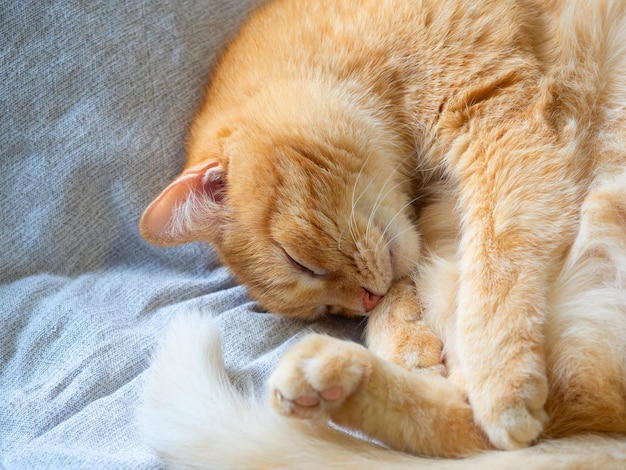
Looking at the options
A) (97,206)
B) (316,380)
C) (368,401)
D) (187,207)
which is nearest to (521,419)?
(368,401)

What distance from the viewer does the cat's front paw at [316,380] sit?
44.8 inches

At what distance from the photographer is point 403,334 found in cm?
145

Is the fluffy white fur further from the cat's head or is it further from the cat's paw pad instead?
the cat's head

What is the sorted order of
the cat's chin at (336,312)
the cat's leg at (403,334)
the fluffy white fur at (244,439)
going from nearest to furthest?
1. the fluffy white fur at (244,439)
2. the cat's leg at (403,334)
3. the cat's chin at (336,312)

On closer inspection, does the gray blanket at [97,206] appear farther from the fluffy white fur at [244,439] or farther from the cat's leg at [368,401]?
the cat's leg at [368,401]

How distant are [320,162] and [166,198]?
403 millimetres

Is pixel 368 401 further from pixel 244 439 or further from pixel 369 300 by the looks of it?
pixel 369 300

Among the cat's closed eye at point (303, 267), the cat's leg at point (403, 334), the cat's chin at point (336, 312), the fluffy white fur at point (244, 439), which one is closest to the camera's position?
the fluffy white fur at point (244, 439)

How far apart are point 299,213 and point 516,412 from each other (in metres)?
0.67

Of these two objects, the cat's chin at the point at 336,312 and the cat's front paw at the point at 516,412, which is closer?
the cat's front paw at the point at 516,412

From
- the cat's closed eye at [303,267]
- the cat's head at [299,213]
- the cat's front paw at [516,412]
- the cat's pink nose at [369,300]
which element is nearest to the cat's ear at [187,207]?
the cat's head at [299,213]

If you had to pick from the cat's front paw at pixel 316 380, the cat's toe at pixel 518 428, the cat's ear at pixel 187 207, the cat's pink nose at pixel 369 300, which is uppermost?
the cat's ear at pixel 187 207

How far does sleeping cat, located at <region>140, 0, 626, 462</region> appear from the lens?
1.20 m

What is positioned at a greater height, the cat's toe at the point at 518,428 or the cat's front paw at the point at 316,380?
the cat's front paw at the point at 316,380
